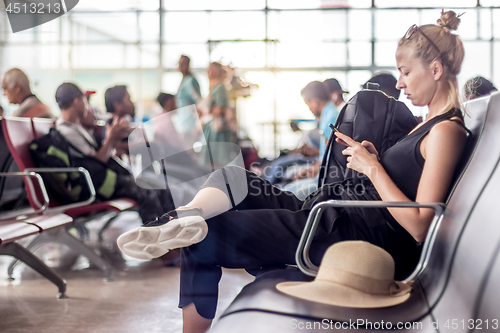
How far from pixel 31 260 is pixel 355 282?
1675 mm

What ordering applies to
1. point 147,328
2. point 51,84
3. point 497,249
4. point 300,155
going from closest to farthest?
point 497,249 < point 147,328 < point 300,155 < point 51,84

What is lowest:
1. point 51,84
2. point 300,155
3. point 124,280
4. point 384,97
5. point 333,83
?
point 124,280

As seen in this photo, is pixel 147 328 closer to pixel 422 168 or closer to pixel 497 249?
pixel 422 168

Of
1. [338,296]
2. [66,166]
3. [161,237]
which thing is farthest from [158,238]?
[66,166]

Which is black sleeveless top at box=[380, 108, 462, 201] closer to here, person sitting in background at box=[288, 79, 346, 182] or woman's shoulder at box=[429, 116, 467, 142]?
woman's shoulder at box=[429, 116, 467, 142]

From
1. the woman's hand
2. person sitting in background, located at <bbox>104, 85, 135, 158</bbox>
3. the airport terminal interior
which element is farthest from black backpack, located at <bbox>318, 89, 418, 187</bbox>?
person sitting in background, located at <bbox>104, 85, 135, 158</bbox>

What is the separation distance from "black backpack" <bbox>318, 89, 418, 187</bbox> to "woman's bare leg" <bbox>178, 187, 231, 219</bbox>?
1.22 feet

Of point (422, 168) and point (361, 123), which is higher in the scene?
point (361, 123)

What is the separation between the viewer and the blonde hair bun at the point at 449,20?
4.16 feet

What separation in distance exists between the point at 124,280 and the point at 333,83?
1.80 metres

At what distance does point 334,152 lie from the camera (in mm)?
1442

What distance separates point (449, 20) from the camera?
1.28 m

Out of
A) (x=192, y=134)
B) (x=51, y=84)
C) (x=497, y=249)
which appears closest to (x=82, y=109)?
(x=192, y=134)

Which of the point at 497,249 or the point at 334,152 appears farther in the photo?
the point at 334,152
